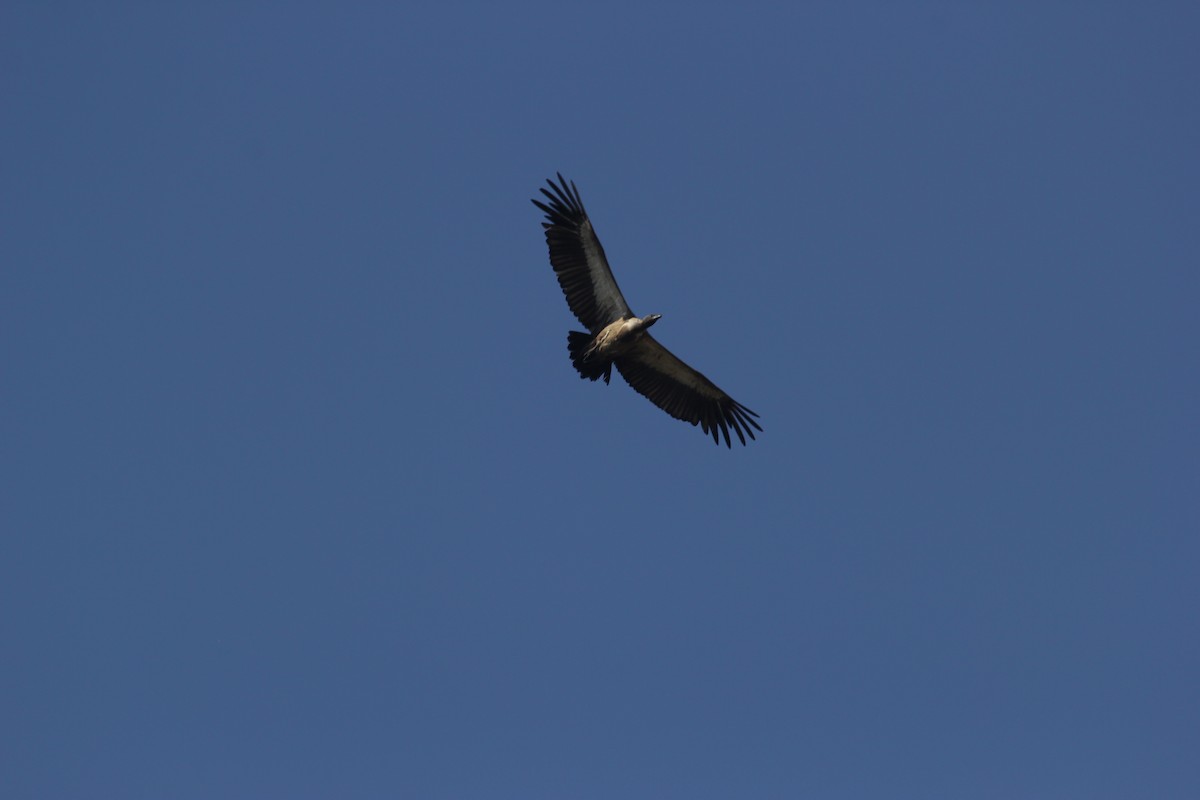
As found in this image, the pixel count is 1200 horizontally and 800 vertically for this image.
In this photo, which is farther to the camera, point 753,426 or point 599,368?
point 753,426

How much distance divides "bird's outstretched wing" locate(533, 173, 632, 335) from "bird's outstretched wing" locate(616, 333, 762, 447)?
1.30 meters

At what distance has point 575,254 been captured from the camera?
28.5 metres

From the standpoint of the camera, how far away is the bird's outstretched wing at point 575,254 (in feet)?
93.2

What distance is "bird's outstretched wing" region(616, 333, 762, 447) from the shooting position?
29.5 meters

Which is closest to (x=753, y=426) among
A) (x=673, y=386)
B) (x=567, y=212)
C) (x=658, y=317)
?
(x=673, y=386)

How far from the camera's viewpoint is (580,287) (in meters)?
28.6

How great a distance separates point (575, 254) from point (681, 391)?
152 inches

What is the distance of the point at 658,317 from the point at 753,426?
3826 mm

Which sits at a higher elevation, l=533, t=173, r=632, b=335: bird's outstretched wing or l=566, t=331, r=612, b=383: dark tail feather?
l=533, t=173, r=632, b=335: bird's outstretched wing

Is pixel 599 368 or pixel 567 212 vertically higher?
pixel 567 212

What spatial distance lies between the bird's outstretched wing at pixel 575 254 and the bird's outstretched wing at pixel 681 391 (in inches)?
51.3

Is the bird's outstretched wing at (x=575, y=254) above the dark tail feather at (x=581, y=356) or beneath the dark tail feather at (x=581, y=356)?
above

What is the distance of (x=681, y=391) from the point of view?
30.2 meters

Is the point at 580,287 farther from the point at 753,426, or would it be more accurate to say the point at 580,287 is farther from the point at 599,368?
the point at 753,426
